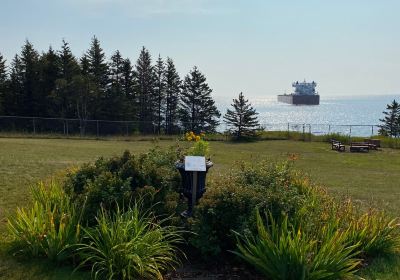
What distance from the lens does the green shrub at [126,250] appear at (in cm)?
451

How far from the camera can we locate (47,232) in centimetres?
499

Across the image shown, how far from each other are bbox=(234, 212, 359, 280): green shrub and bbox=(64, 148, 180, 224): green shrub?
1.53m

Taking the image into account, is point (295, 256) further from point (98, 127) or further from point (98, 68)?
point (98, 68)

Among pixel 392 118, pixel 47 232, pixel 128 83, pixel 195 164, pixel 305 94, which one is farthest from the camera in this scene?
pixel 305 94

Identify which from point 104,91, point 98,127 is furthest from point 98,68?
point 98,127

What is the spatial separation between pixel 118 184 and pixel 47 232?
3.56 feet

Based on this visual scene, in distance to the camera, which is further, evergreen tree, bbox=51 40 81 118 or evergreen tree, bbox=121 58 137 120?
evergreen tree, bbox=121 58 137 120

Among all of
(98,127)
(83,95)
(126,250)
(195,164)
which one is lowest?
(126,250)

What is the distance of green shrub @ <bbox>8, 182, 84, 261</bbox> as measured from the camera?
16.2 ft

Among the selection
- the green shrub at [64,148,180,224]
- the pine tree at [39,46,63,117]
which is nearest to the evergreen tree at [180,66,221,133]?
the pine tree at [39,46,63,117]

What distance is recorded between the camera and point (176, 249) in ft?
17.6

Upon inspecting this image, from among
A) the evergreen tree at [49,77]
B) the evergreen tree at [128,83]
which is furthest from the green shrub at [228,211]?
the evergreen tree at [128,83]

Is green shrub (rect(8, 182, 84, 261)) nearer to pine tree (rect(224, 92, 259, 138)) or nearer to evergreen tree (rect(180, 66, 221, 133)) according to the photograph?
pine tree (rect(224, 92, 259, 138))

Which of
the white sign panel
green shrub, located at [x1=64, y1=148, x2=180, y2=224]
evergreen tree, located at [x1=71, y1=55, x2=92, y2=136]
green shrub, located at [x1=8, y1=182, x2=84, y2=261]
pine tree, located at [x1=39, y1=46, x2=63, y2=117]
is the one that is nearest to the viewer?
green shrub, located at [x1=8, y1=182, x2=84, y2=261]
